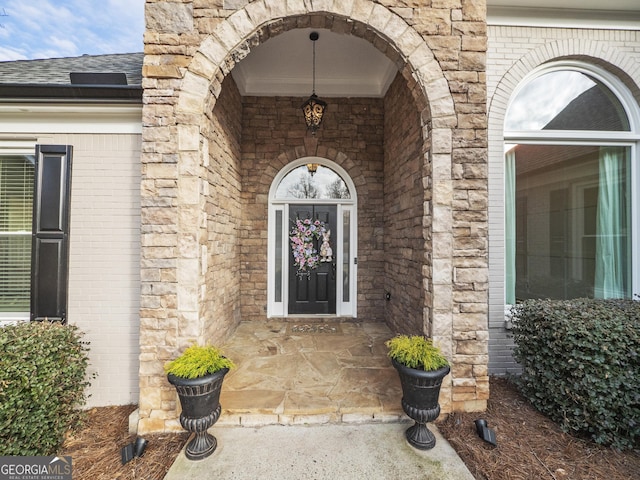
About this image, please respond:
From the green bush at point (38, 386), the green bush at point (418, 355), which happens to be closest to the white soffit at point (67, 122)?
the green bush at point (38, 386)

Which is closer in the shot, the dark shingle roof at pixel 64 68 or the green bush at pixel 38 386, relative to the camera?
the green bush at pixel 38 386

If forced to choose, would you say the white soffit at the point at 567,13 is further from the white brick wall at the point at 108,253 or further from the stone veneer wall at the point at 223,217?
the white brick wall at the point at 108,253

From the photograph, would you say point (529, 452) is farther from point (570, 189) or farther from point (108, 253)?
point (108, 253)

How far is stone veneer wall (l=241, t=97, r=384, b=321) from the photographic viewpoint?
14.7 ft

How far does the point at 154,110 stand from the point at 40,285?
6.33 ft

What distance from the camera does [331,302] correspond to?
4.63 meters

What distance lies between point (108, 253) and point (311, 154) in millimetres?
3086

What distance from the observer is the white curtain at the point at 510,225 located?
319 centimetres

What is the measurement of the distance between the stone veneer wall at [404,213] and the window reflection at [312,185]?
79 centimetres

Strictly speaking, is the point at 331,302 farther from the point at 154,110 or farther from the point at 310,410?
the point at 154,110

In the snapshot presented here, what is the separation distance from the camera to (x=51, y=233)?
257cm

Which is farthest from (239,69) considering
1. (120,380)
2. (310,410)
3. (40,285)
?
(310,410)

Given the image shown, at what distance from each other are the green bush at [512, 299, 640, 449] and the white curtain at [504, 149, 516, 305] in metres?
0.69

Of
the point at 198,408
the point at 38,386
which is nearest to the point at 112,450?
the point at 38,386
